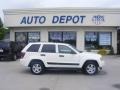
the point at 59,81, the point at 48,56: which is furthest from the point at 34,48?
the point at 59,81

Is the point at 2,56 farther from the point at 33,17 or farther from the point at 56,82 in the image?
the point at 56,82

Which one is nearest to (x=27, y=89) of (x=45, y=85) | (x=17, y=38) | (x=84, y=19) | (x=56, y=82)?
(x=45, y=85)

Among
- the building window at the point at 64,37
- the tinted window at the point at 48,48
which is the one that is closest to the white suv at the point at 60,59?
the tinted window at the point at 48,48

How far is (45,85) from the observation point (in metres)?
11.9

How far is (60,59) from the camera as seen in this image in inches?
587

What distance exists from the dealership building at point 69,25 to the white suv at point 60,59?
1316cm

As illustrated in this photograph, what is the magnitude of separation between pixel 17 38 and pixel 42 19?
3.85 meters

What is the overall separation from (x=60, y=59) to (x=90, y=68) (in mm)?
1642

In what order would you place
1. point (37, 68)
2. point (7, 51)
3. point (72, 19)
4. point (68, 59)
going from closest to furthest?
point (68, 59)
point (37, 68)
point (7, 51)
point (72, 19)

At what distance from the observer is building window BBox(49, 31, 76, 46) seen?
2945 centimetres

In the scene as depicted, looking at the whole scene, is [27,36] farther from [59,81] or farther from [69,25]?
[59,81]

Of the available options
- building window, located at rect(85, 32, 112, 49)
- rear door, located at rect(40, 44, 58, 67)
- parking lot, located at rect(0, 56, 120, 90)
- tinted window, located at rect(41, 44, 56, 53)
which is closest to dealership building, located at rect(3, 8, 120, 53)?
building window, located at rect(85, 32, 112, 49)

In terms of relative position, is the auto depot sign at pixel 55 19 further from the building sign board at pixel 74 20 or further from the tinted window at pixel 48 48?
the tinted window at pixel 48 48

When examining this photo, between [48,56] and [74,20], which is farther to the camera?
[74,20]
